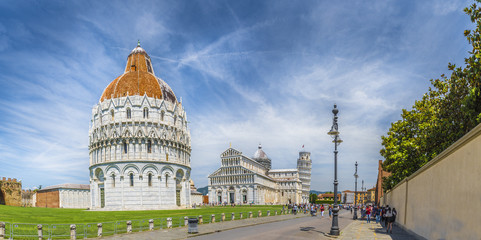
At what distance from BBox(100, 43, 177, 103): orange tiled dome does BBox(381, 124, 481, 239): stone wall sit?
47.2 m

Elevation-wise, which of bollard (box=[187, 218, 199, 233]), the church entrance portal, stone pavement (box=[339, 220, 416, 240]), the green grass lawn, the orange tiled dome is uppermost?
the orange tiled dome

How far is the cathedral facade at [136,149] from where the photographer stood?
50.8 meters

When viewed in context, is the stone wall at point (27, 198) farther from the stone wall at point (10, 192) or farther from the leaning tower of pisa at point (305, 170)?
the leaning tower of pisa at point (305, 170)

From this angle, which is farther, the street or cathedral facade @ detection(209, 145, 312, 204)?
cathedral facade @ detection(209, 145, 312, 204)

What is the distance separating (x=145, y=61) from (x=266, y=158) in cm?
10089

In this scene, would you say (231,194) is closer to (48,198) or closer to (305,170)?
(48,198)

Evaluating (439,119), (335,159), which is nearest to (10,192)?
(335,159)

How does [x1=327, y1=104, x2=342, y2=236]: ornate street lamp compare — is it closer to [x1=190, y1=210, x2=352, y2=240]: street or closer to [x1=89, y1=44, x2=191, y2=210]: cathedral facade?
[x1=190, y1=210, x2=352, y2=240]: street

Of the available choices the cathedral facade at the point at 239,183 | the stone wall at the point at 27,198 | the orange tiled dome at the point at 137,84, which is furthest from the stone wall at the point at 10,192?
the cathedral facade at the point at 239,183

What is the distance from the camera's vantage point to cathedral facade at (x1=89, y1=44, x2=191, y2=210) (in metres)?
50.8

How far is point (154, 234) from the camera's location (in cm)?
1911

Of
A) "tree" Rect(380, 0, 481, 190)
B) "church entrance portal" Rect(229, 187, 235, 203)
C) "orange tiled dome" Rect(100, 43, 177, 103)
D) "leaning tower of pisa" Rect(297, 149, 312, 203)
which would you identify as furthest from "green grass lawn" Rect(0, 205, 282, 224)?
"leaning tower of pisa" Rect(297, 149, 312, 203)

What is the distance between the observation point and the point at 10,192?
71.2m

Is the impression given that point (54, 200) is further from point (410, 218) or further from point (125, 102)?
point (410, 218)
